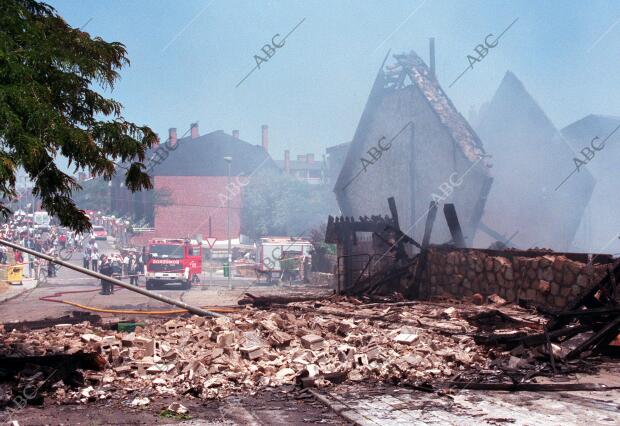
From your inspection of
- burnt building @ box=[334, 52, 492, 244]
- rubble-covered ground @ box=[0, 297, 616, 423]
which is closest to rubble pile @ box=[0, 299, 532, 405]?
rubble-covered ground @ box=[0, 297, 616, 423]

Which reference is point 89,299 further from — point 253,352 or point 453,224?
point 253,352

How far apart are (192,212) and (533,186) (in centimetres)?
4543

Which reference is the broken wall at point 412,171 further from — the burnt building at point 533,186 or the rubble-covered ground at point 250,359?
→ the rubble-covered ground at point 250,359

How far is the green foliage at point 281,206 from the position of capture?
60.9 metres

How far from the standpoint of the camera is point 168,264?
31.6 metres

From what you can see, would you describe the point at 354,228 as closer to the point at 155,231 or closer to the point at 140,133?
the point at 140,133

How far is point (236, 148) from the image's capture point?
72312 mm

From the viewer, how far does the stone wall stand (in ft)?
40.1

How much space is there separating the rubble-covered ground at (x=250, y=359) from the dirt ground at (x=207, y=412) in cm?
6

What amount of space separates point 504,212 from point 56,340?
64.6ft

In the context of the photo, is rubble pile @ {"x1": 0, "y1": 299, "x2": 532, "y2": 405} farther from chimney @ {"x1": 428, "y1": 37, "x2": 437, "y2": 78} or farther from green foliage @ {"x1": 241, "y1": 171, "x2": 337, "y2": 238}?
green foliage @ {"x1": 241, "y1": 171, "x2": 337, "y2": 238}

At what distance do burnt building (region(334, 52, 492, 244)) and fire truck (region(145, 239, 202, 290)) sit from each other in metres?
8.40

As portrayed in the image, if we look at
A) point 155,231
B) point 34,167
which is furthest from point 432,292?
point 155,231

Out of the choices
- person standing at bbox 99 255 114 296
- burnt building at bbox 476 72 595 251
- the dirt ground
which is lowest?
the dirt ground
